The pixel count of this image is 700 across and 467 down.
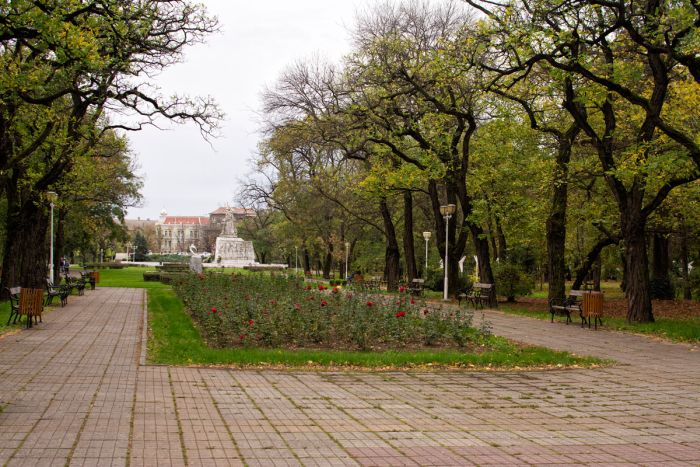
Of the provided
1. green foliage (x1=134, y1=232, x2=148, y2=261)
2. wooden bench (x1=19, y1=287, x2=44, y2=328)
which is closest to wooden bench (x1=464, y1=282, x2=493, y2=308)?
wooden bench (x1=19, y1=287, x2=44, y2=328)

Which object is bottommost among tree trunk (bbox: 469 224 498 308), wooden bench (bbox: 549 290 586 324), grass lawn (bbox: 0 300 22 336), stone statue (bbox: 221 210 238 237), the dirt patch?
the dirt patch

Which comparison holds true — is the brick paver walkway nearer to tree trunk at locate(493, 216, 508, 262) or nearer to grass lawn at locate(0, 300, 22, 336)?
grass lawn at locate(0, 300, 22, 336)

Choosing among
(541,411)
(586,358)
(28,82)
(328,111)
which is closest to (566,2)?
(586,358)

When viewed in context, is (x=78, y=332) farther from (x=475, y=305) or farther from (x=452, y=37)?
(x=452, y=37)

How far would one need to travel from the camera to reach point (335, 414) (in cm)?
685

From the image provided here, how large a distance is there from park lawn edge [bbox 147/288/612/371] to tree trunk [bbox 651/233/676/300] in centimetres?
2018

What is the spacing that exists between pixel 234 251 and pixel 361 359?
52.3 meters

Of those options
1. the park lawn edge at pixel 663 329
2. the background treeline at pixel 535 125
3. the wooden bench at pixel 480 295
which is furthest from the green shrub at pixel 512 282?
the park lawn edge at pixel 663 329

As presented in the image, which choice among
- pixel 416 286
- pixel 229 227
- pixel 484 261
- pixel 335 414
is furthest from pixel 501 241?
pixel 229 227

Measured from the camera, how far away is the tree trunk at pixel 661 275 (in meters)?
29.7

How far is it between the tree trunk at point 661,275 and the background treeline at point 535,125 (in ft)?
0.30

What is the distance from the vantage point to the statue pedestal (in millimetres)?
61188

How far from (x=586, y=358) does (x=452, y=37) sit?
16063 mm

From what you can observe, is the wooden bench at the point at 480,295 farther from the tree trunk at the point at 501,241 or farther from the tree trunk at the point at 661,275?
the tree trunk at the point at 661,275
